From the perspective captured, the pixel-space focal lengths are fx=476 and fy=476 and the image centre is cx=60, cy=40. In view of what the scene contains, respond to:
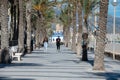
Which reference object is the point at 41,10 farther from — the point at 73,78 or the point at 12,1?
the point at 73,78

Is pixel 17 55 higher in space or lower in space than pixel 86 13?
lower

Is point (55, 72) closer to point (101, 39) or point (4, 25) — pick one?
point (101, 39)

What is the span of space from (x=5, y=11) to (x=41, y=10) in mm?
53074

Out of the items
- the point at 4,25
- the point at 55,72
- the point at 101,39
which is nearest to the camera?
the point at 55,72

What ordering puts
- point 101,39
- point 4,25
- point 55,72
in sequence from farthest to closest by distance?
point 4,25
point 101,39
point 55,72

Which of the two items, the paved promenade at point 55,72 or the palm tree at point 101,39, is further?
the palm tree at point 101,39

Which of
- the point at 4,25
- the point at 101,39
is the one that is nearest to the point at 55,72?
the point at 101,39

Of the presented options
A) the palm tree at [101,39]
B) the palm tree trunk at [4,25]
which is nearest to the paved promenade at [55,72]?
the palm tree at [101,39]

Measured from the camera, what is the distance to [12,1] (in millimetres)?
54781

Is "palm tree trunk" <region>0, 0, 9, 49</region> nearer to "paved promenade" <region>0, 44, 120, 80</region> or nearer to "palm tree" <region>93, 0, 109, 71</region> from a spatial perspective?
"paved promenade" <region>0, 44, 120, 80</region>

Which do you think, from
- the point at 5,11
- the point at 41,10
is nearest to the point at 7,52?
the point at 5,11

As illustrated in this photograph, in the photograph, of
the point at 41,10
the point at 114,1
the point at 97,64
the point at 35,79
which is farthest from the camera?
the point at 41,10

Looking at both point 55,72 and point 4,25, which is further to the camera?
point 4,25

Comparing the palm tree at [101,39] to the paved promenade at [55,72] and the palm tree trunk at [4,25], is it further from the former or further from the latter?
the palm tree trunk at [4,25]
